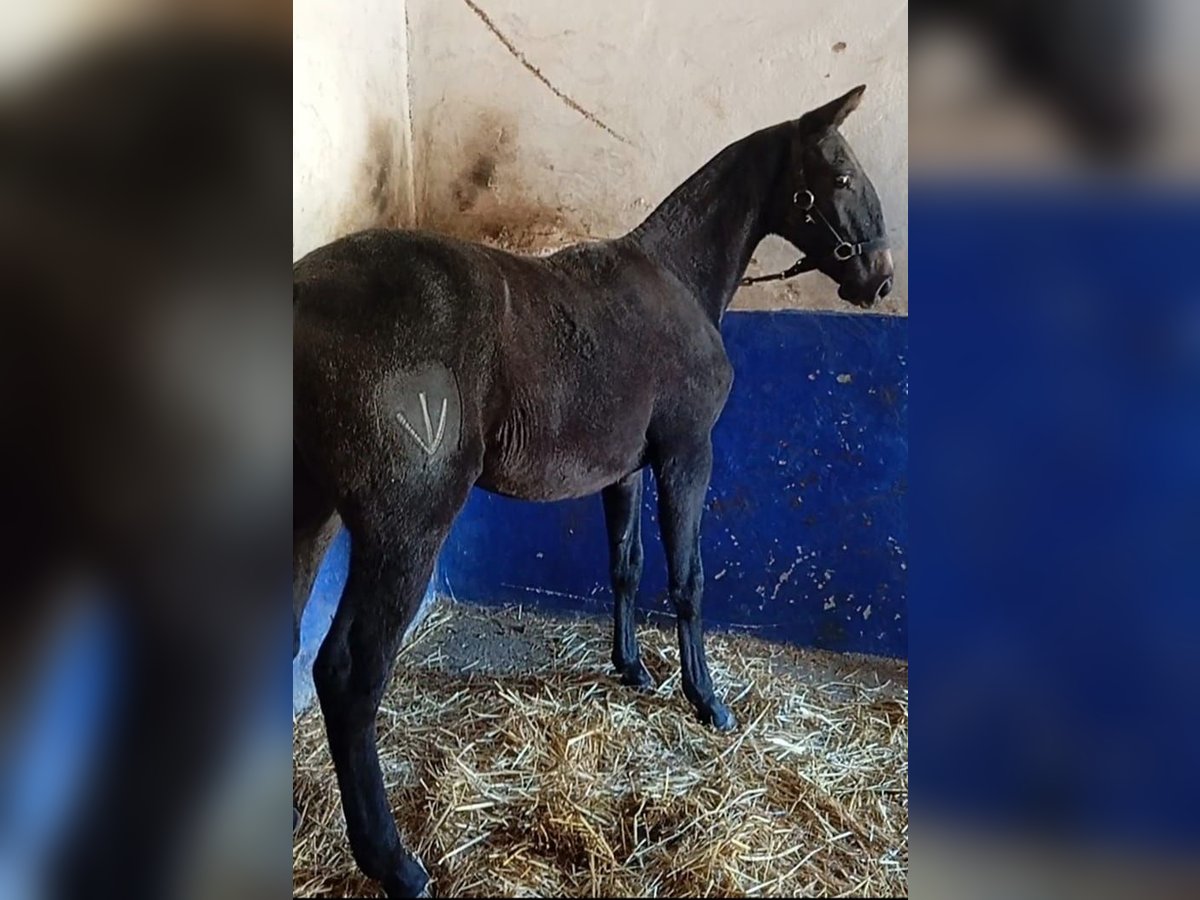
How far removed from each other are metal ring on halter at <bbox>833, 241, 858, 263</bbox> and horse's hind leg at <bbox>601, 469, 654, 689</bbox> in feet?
1.07

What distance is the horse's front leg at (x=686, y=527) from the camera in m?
0.96

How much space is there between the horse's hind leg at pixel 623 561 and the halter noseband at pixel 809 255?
0.29 metres

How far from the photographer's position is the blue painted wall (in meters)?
0.87

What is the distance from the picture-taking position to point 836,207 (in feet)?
3.04

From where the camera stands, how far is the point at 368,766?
0.73 meters

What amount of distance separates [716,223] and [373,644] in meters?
0.60

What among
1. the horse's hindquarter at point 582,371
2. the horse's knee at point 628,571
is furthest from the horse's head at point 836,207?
the horse's knee at point 628,571

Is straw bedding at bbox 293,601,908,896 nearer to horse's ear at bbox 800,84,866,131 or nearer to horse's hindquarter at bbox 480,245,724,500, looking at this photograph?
horse's hindquarter at bbox 480,245,724,500

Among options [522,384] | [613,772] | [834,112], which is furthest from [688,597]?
[834,112]
